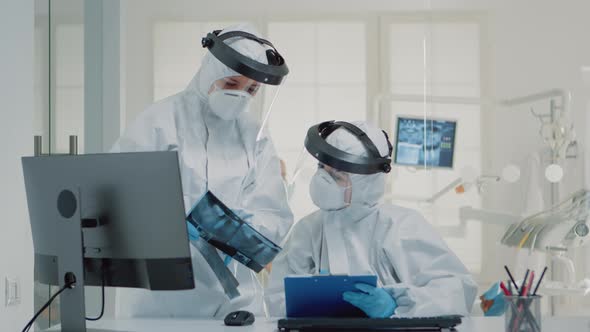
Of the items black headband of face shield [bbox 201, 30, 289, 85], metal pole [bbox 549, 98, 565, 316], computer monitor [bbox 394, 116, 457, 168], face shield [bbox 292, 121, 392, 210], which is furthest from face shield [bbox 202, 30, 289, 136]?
metal pole [bbox 549, 98, 565, 316]

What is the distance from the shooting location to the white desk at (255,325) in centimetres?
178

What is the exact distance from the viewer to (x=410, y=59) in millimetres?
3514

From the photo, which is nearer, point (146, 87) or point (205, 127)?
point (205, 127)

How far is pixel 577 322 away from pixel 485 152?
1.68 meters

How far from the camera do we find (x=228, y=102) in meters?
2.32

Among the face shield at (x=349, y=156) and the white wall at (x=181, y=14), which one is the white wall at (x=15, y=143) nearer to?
the white wall at (x=181, y=14)

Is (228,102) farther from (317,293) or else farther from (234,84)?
(317,293)

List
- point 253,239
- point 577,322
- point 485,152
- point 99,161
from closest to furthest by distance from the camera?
1. point 99,161
2. point 577,322
3. point 253,239
4. point 485,152

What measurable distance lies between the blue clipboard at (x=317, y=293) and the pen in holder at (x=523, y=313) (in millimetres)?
383

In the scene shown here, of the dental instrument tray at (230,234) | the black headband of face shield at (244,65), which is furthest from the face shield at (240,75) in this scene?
Answer: the dental instrument tray at (230,234)

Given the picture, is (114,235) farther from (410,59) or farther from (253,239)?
(410,59)

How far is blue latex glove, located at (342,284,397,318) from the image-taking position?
1.85m

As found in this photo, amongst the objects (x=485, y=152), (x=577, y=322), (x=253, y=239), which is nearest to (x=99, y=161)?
(x=253, y=239)

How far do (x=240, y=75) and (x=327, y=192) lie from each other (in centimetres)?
46
